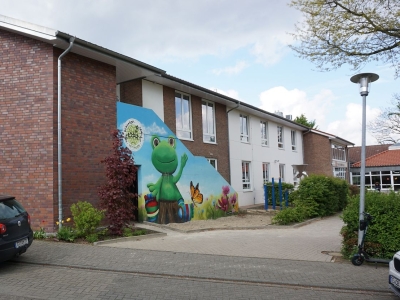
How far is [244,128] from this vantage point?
2275 cm

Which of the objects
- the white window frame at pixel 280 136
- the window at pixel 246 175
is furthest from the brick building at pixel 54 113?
the white window frame at pixel 280 136

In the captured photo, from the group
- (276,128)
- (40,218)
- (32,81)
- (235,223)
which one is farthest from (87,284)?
(276,128)

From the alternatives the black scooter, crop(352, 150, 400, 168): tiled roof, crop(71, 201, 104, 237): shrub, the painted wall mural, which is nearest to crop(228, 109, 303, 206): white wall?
the painted wall mural

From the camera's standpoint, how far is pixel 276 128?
2692 cm

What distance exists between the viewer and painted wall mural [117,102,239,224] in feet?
42.9

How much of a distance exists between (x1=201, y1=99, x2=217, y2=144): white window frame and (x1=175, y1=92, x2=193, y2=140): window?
119 cm

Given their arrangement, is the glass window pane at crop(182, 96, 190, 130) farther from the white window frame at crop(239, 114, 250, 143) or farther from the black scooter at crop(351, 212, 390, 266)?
the black scooter at crop(351, 212, 390, 266)

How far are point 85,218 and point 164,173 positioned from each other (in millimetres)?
4662

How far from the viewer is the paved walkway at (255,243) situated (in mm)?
8680

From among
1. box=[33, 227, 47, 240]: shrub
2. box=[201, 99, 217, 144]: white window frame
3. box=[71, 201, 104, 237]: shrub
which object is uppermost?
box=[201, 99, 217, 144]: white window frame

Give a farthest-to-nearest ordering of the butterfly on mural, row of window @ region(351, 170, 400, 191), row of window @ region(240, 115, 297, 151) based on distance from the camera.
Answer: row of window @ region(351, 170, 400, 191)
row of window @ region(240, 115, 297, 151)
the butterfly on mural

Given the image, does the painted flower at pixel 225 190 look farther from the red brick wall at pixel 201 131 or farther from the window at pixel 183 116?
the window at pixel 183 116

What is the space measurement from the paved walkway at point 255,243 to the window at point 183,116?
5506 millimetres

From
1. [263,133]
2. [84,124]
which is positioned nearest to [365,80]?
[84,124]
